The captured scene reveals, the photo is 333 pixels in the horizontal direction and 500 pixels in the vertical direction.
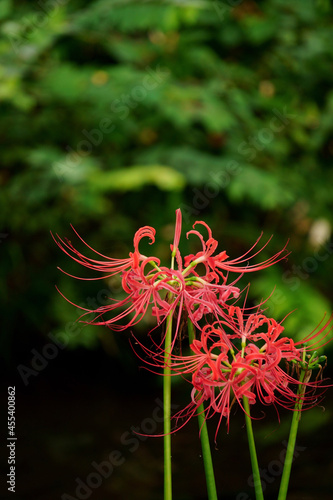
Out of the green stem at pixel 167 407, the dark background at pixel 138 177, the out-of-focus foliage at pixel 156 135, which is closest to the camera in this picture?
the green stem at pixel 167 407

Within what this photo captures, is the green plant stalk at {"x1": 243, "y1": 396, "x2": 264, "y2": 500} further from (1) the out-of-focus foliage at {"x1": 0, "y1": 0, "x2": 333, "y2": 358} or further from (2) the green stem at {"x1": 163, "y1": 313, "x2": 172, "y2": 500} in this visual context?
(1) the out-of-focus foliage at {"x1": 0, "y1": 0, "x2": 333, "y2": 358}

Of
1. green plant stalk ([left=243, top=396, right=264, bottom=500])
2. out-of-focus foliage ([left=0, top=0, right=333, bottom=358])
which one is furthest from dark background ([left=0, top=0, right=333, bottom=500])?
green plant stalk ([left=243, top=396, right=264, bottom=500])

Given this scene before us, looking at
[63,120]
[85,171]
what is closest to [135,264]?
[85,171]

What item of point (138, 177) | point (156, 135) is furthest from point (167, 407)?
point (156, 135)

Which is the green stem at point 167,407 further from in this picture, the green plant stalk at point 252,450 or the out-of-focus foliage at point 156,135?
the out-of-focus foliage at point 156,135

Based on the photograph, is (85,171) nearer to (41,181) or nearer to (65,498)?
(41,181)

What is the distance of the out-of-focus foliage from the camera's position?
2.24 meters

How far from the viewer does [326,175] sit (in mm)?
2852

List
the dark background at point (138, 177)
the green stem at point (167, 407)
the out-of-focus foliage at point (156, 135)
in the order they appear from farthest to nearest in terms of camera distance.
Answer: the out-of-focus foliage at point (156, 135) < the dark background at point (138, 177) < the green stem at point (167, 407)

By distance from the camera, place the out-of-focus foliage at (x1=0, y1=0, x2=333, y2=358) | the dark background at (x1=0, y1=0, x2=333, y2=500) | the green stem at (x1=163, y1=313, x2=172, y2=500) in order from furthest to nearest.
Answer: the out-of-focus foliage at (x1=0, y1=0, x2=333, y2=358) → the dark background at (x1=0, y1=0, x2=333, y2=500) → the green stem at (x1=163, y1=313, x2=172, y2=500)

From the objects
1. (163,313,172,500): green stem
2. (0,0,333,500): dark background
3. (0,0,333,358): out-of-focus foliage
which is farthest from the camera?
(0,0,333,358): out-of-focus foliage

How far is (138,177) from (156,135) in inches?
32.7

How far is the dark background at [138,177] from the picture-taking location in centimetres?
208

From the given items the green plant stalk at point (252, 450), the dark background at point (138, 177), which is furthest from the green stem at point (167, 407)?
the dark background at point (138, 177)
